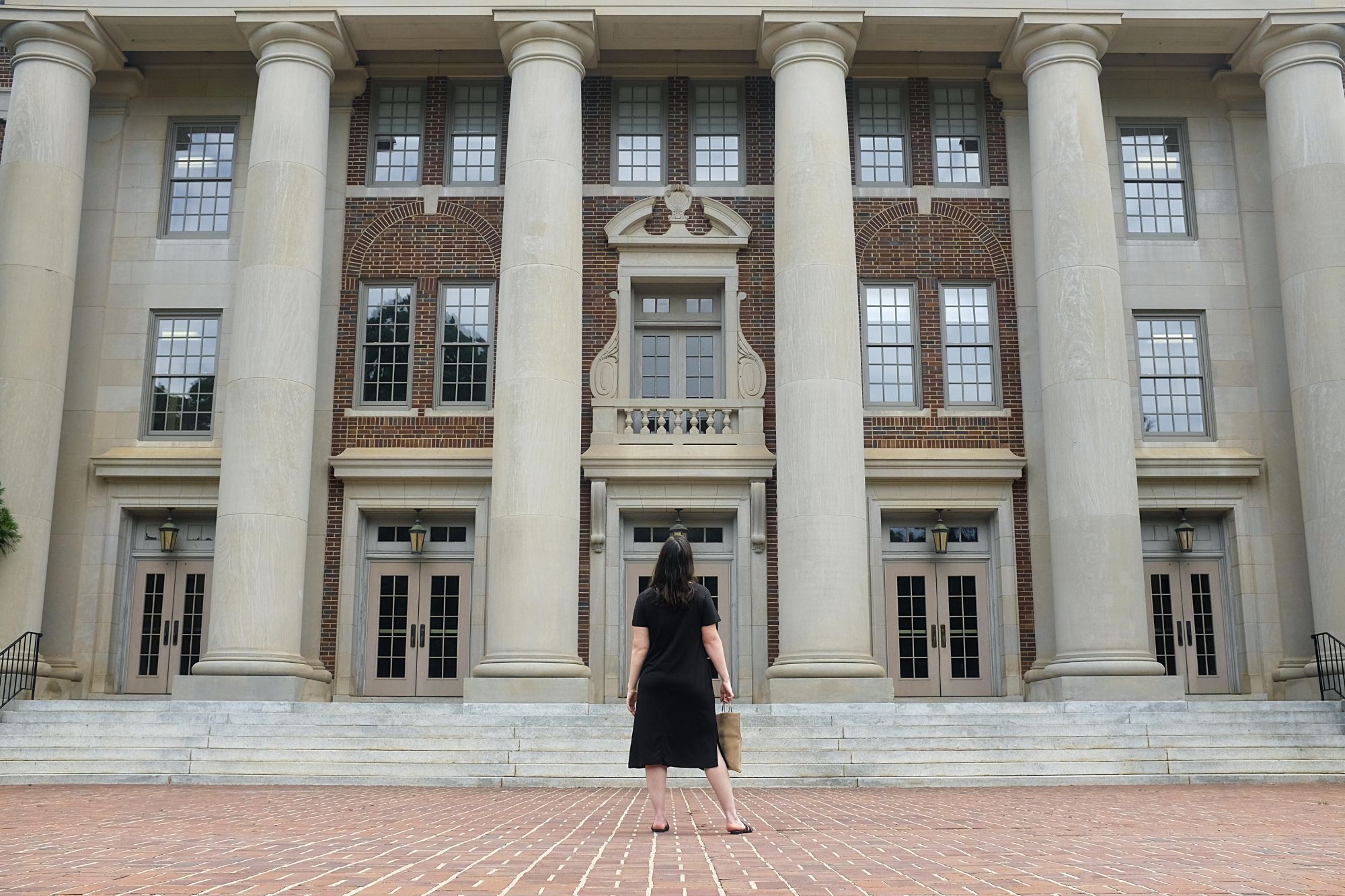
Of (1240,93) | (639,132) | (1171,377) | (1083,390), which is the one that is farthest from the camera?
(639,132)

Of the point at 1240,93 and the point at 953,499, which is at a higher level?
the point at 1240,93

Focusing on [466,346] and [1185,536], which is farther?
[466,346]

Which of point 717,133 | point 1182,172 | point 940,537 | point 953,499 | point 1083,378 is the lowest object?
point 940,537

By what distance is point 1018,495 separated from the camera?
74.3 feet

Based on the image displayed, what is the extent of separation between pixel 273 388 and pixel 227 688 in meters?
4.54

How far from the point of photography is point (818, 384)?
65.0 ft

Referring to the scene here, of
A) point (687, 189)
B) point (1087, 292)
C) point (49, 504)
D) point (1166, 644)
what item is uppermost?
point (687, 189)

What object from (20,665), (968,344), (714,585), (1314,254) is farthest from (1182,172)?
(20,665)

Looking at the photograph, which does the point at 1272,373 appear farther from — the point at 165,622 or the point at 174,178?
the point at 174,178

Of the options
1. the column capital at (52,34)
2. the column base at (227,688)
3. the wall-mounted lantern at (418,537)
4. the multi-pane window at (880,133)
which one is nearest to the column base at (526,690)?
the column base at (227,688)

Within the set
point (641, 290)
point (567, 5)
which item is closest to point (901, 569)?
point (641, 290)

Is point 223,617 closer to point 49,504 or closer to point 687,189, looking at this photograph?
point 49,504

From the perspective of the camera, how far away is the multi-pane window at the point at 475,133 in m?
24.1

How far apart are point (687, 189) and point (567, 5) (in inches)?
158
